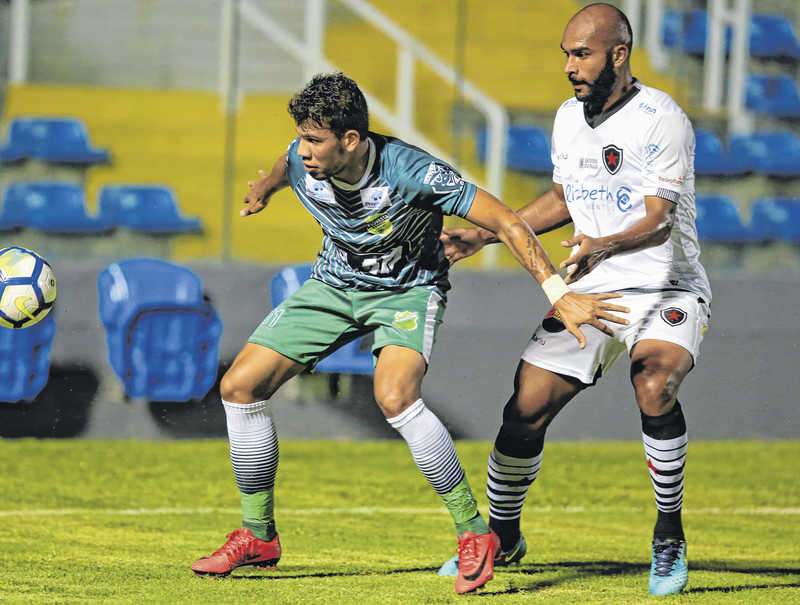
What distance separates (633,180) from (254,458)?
1.76m

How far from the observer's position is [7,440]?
7.36m

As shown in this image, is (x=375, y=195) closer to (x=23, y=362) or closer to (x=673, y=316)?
(x=673, y=316)

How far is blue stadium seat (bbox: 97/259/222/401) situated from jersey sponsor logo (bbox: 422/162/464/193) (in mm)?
4112

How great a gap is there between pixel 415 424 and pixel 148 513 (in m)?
2.29

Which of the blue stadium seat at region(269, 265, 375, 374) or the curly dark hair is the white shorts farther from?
the blue stadium seat at region(269, 265, 375, 374)

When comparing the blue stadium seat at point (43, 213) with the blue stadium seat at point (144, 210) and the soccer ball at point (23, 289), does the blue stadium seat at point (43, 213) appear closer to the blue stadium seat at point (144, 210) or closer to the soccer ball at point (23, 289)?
the blue stadium seat at point (144, 210)

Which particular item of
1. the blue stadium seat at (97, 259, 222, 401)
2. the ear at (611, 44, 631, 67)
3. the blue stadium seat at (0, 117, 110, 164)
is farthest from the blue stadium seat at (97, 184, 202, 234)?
the ear at (611, 44, 631, 67)

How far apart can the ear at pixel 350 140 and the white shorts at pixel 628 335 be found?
3.47 feet

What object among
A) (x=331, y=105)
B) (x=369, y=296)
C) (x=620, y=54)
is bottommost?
(x=369, y=296)

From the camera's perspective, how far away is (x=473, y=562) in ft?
12.5

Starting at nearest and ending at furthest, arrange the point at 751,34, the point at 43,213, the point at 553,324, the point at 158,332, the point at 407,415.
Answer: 1. the point at 407,415
2. the point at 553,324
3. the point at 158,332
4. the point at 43,213
5. the point at 751,34

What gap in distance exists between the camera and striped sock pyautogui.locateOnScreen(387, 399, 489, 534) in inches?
152

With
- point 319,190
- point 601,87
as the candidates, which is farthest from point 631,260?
point 319,190

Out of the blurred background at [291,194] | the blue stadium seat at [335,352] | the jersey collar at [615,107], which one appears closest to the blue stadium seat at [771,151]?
the blurred background at [291,194]
